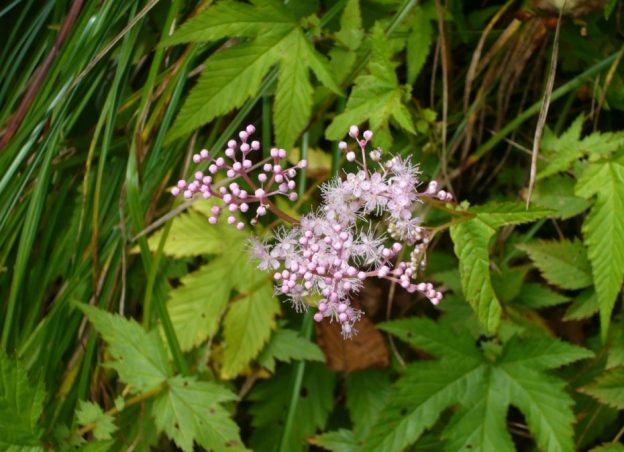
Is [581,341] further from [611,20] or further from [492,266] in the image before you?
[611,20]

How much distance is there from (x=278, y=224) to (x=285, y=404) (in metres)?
0.56

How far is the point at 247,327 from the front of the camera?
6.35 ft

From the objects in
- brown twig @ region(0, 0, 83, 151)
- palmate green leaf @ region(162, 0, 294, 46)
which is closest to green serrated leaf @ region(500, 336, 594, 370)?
palmate green leaf @ region(162, 0, 294, 46)

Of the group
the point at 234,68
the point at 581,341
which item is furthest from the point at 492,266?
the point at 234,68

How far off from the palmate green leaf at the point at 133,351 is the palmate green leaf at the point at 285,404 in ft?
1.38

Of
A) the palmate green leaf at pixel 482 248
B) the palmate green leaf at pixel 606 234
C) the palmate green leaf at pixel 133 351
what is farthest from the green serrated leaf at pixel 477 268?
the palmate green leaf at pixel 133 351

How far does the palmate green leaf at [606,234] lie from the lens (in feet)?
4.81

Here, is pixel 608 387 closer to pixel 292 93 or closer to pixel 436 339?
pixel 436 339

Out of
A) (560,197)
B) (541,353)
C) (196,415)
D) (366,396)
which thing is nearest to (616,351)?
(541,353)

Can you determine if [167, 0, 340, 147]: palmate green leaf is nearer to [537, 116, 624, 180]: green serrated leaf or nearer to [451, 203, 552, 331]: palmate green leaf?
[451, 203, 552, 331]: palmate green leaf

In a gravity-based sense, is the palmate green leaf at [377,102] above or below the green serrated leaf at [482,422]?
above

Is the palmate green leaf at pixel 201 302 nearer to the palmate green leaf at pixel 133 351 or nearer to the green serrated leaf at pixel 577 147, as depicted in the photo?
the palmate green leaf at pixel 133 351

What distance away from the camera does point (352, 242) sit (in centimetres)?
133

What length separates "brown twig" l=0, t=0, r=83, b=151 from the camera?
201 centimetres
